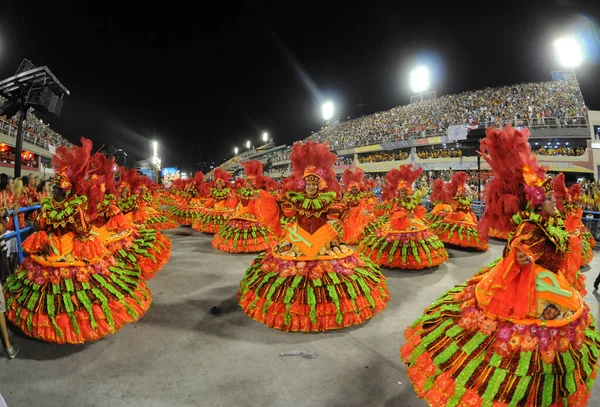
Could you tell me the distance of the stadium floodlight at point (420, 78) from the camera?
39906mm

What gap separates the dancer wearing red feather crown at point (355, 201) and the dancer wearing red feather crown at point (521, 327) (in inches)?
88.3

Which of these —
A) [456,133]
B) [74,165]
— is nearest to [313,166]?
[74,165]

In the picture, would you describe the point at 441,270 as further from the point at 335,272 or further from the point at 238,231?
the point at 238,231

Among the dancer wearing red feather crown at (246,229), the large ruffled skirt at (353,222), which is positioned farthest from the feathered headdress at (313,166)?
the dancer wearing red feather crown at (246,229)

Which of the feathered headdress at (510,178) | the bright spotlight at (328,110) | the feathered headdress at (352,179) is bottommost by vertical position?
the feathered headdress at (510,178)

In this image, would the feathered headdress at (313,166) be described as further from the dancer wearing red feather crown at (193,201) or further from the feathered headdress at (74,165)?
the dancer wearing red feather crown at (193,201)

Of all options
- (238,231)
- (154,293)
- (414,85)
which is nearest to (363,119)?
(414,85)

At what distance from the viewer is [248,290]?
4.61 metres

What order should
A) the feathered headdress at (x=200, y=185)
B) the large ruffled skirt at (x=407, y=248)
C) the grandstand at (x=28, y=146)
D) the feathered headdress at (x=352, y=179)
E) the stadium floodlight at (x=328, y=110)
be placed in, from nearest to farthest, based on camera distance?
the large ruffled skirt at (x=407, y=248) < the feathered headdress at (x=352, y=179) < the feathered headdress at (x=200, y=185) < the grandstand at (x=28, y=146) < the stadium floodlight at (x=328, y=110)

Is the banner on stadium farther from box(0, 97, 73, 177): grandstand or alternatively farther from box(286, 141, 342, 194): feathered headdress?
box(0, 97, 73, 177): grandstand

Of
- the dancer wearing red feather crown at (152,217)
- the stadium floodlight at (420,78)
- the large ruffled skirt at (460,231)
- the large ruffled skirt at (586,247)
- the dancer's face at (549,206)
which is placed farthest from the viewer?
the stadium floodlight at (420,78)

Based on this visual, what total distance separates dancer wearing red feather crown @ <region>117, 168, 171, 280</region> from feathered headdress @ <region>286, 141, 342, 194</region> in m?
3.47

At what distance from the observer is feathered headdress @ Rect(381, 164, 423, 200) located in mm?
7574

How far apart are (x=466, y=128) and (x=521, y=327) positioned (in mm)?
22753
